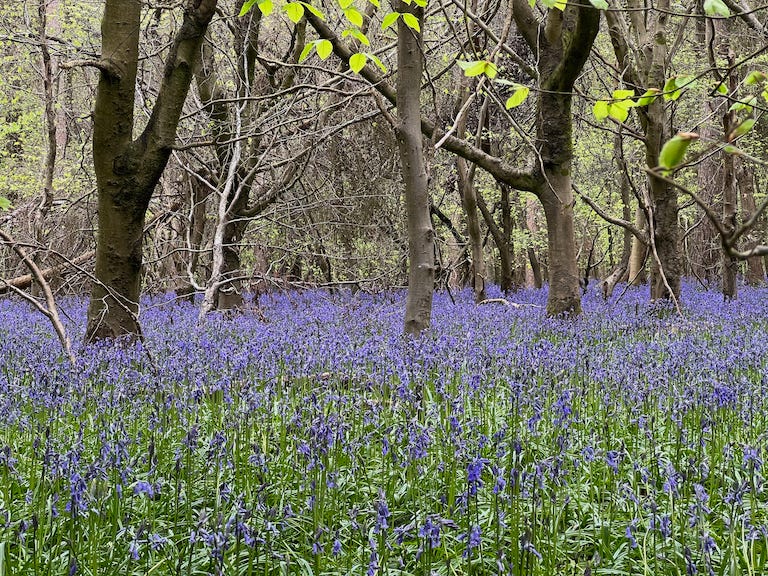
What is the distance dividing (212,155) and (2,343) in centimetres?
636

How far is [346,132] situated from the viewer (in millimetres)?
14023

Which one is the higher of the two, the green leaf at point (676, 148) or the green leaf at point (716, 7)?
the green leaf at point (716, 7)

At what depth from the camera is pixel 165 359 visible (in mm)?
5918

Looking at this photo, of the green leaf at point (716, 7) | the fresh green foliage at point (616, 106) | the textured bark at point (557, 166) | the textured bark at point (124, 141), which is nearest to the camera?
the green leaf at point (716, 7)

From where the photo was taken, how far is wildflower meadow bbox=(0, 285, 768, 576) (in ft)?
8.23

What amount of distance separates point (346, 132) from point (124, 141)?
7641mm

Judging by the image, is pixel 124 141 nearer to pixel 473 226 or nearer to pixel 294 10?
pixel 294 10

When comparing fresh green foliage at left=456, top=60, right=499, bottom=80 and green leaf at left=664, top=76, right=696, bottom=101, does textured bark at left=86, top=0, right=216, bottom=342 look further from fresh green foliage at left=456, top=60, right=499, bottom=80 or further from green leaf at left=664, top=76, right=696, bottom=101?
green leaf at left=664, top=76, right=696, bottom=101

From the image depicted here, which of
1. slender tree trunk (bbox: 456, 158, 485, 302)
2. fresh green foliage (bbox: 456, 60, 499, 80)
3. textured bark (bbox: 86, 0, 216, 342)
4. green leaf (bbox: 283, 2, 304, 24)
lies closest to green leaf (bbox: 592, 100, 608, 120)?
fresh green foliage (bbox: 456, 60, 499, 80)

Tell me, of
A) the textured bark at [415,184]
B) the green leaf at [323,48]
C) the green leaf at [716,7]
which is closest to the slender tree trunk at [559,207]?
the textured bark at [415,184]

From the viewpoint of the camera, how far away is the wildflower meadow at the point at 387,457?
8.23 feet

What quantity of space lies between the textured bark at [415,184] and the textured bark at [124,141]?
2.29 metres

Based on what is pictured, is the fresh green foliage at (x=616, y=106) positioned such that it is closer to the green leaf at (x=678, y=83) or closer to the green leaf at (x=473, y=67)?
the green leaf at (x=678, y=83)

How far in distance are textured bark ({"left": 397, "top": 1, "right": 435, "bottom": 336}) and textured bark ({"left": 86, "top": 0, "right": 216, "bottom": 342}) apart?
2.29 metres
